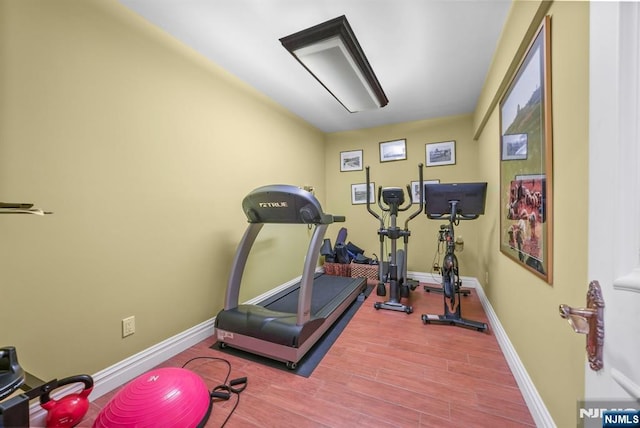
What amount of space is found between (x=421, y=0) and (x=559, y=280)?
1.87m

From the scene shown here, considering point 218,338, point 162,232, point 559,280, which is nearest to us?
point 559,280

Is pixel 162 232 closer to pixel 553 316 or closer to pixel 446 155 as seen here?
pixel 553 316

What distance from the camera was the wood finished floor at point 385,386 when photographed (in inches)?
52.6

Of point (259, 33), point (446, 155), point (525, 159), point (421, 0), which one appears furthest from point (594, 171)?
point (446, 155)

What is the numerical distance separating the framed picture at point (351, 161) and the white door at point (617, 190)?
12.1ft

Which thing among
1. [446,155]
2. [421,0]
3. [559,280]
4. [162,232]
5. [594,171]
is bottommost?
[559,280]

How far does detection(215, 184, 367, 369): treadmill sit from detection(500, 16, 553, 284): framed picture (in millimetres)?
1324

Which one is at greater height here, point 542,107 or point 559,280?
point 542,107

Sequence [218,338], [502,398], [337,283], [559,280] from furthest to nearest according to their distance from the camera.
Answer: [337,283] → [218,338] → [502,398] → [559,280]

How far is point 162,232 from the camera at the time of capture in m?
1.88

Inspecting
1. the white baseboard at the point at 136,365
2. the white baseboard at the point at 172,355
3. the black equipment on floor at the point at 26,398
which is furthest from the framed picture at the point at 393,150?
the black equipment on floor at the point at 26,398

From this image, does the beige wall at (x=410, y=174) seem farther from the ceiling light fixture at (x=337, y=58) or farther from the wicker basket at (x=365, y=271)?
the ceiling light fixture at (x=337, y=58)

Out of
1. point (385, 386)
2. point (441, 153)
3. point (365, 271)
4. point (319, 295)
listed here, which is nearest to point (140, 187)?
point (319, 295)

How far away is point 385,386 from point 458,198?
1875 mm
